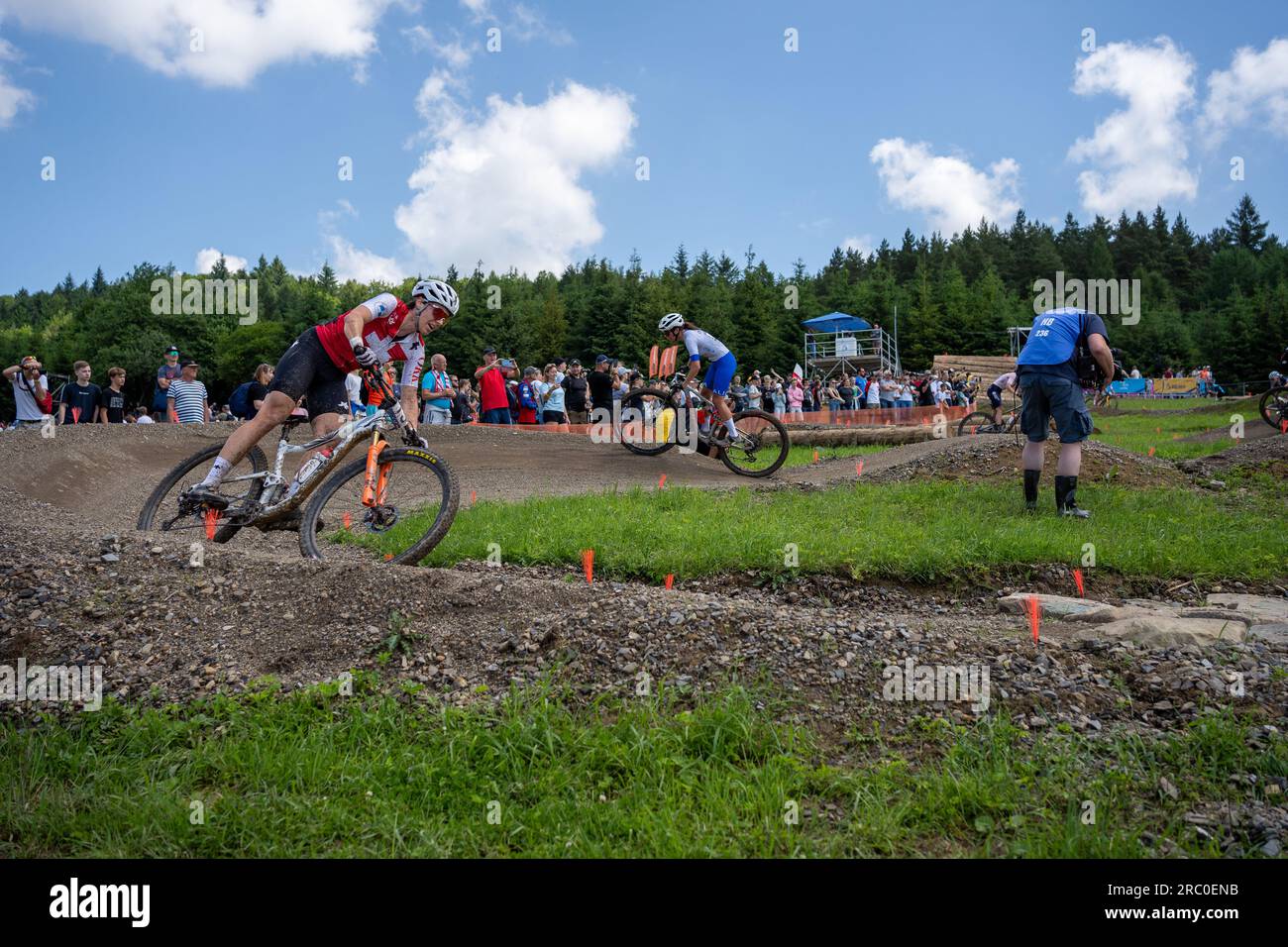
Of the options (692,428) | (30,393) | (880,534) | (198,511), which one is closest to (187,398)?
(30,393)

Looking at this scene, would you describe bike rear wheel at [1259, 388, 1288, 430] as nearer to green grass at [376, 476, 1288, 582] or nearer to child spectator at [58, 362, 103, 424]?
green grass at [376, 476, 1288, 582]

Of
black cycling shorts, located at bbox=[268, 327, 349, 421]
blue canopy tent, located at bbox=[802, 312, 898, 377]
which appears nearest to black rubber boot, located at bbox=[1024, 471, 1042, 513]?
black cycling shorts, located at bbox=[268, 327, 349, 421]

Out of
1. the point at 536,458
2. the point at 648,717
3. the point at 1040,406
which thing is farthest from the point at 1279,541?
the point at 536,458

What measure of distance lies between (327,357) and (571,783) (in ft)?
16.5

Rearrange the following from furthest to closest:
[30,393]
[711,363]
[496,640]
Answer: [30,393], [711,363], [496,640]

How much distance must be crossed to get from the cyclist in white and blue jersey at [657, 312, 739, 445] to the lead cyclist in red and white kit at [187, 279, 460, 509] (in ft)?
18.1

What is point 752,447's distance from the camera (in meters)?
13.5

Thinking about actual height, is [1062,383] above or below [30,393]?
below

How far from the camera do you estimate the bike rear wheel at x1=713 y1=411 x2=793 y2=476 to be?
13.4m

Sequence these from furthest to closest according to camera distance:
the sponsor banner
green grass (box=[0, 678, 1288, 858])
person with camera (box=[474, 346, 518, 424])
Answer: the sponsor banner
person with camera (box=[474, 346, 518, 424])
green grass (box=[0, 678, 1288, 858])

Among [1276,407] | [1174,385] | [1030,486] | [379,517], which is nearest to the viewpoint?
[379,517]

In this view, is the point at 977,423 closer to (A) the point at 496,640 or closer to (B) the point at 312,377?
(B) the point at 312,377

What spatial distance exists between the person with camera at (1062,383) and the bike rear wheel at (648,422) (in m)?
5.41
